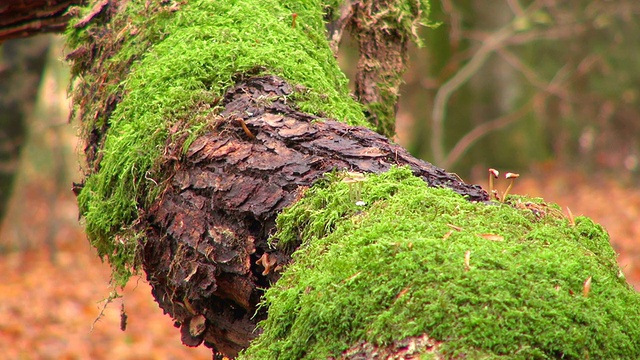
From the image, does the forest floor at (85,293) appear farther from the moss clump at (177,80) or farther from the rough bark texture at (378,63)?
the moss clump at (177,80)

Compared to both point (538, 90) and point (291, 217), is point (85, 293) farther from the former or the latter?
point (538, 90)

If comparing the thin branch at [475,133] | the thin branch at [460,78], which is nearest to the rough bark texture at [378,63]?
the thin branch at [460,78]

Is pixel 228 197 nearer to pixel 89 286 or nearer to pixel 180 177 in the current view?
pixel 180 177

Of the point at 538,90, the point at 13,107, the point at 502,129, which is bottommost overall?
the point at 13,107

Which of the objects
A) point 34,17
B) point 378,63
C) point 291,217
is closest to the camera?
point 291,217

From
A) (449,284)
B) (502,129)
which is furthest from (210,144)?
(502,129)

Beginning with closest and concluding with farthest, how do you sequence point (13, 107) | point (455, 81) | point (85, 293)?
point (13, 107) → point (85, 293) → point (455, 81)

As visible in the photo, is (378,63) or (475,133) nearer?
(378,63)
